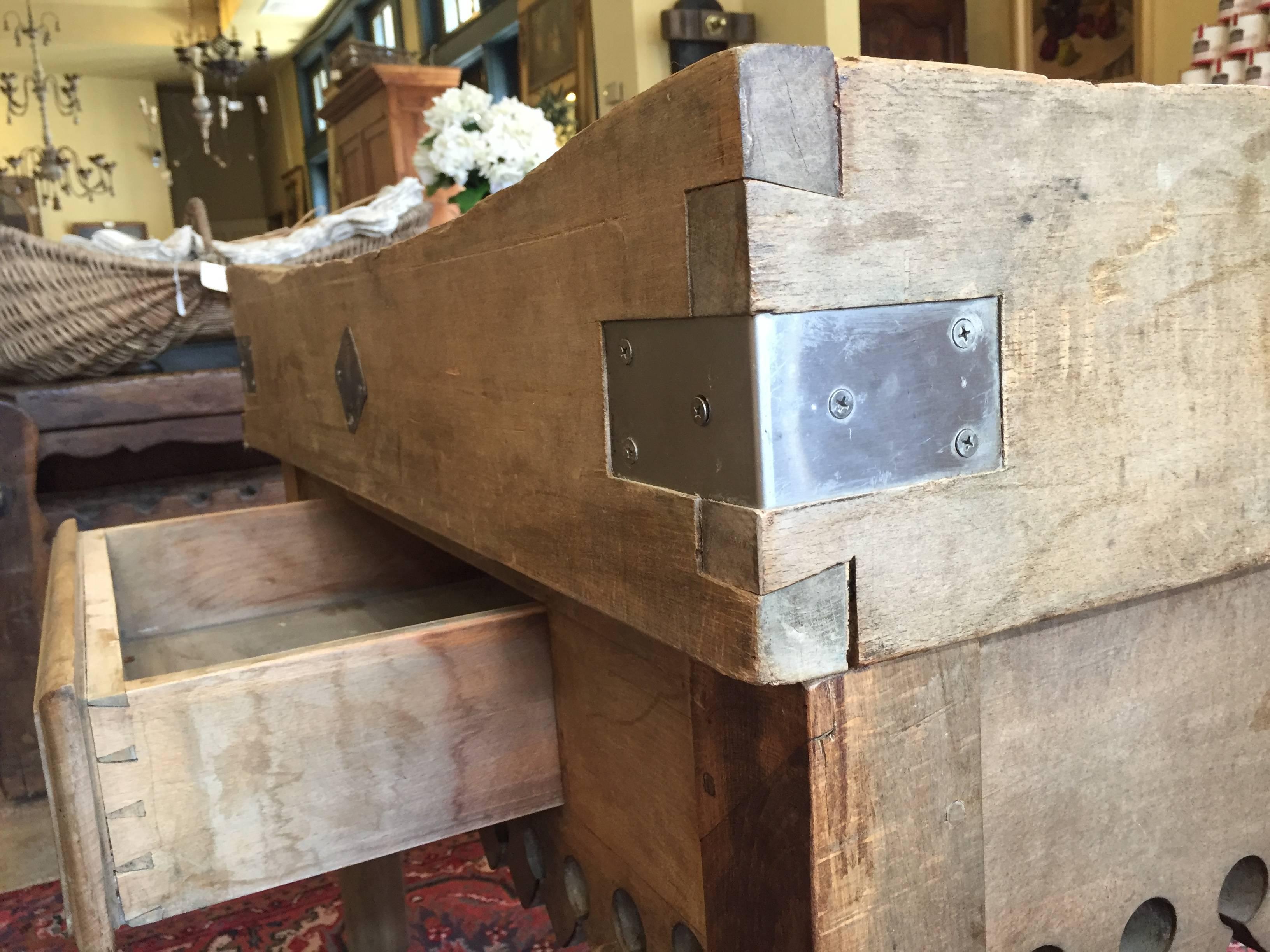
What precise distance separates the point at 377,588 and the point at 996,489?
0.83 meters

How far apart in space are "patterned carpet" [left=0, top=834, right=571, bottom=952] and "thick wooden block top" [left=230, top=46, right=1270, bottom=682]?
102 centimetres

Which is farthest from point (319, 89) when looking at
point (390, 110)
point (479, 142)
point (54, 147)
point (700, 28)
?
point (479, 142)

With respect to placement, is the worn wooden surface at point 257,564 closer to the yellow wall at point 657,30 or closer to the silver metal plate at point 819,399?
the silver metal plate at point 819,399

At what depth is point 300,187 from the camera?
32.2ft

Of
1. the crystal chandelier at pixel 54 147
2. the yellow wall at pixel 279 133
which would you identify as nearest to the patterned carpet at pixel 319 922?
the crystal chandelier at pixel 54 147

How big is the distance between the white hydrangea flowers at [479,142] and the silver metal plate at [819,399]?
1.43 meters

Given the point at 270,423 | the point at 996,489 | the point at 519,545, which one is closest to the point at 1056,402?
the point at 996,489

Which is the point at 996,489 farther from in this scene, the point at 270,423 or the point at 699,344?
the point at 270,423

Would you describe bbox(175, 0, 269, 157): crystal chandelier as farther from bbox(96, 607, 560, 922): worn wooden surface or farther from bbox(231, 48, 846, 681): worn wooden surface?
bbox(96, 607, 560, 922): worn wooden surface

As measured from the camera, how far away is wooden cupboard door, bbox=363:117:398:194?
4.19 meters

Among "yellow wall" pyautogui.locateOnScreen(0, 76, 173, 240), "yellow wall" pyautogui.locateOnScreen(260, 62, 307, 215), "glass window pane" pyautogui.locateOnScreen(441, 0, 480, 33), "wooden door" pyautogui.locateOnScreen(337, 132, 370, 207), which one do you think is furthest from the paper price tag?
"yellow wall" pyautogui.locateOnScreen(0, 76, 173, 240)

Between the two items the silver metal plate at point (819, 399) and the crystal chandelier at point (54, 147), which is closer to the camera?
the silver metal plate at point (819, 399)

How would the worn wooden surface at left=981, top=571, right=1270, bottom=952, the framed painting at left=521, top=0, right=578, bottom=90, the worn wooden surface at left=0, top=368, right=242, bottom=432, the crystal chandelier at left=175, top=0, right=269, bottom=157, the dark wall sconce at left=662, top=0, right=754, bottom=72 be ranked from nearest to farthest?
the worn wooden surface at left=981, top=571, right=1270, bottom=952
the worn wooden surface at left=0, top=368, right=242, bottom=432
the dark wall sconce at left=662, top=0, right=754, bottom=72
the framed painting at left=521, top=0, right=578, bottom=90
the crystal chandelier at left=175, top=0, right=269, bottom=157

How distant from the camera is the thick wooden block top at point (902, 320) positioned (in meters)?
0.36
